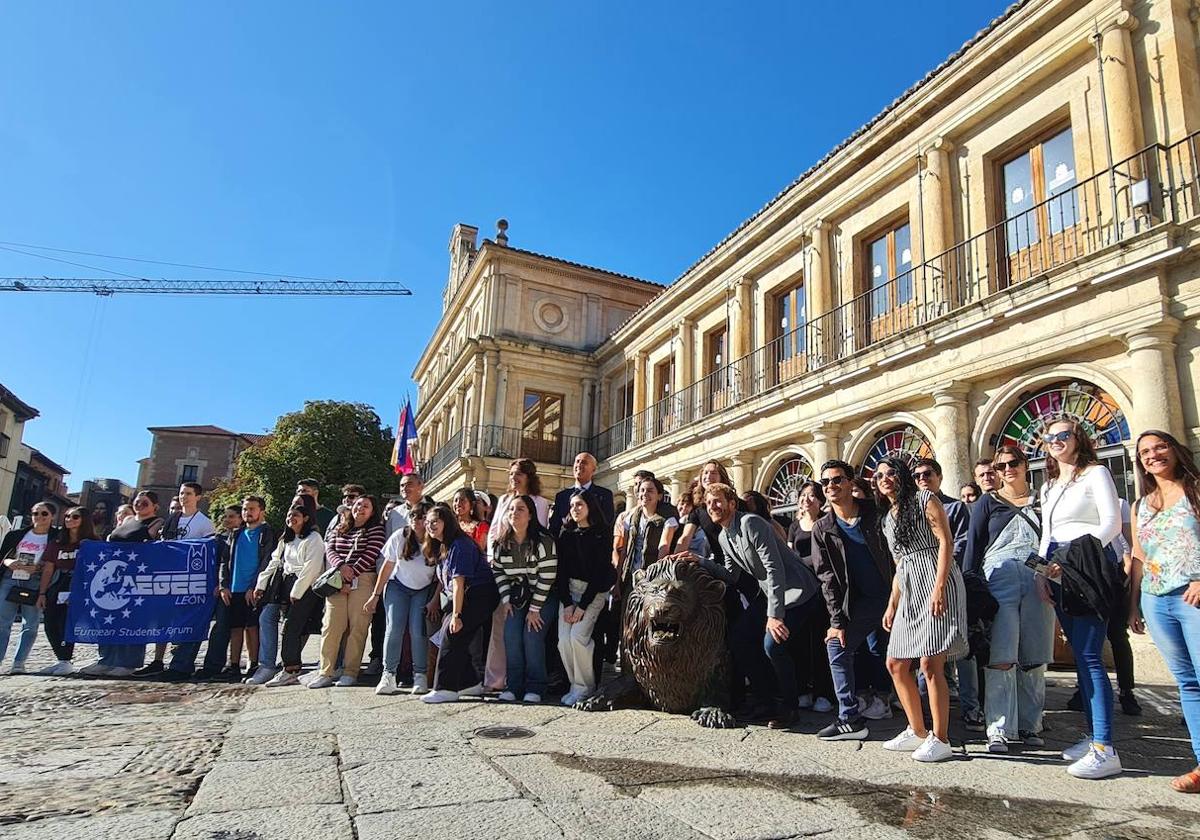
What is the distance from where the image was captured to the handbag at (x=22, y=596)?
265 inches

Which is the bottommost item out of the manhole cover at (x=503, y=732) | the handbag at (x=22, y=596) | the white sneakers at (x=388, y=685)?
the white sneakers at (x=388, y=685)

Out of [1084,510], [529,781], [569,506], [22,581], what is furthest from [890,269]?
[22,581]

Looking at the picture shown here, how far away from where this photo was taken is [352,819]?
2449mm

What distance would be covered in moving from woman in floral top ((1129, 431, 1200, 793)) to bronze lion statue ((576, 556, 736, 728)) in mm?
2280

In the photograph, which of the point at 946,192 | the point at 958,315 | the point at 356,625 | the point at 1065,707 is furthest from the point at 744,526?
the point at 946,192

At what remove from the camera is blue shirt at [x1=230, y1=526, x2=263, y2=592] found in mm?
6660

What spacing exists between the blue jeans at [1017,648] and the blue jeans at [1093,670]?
12.9 inches

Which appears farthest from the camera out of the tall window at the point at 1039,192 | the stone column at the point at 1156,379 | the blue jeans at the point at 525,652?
the tall window at the point at 1039,192

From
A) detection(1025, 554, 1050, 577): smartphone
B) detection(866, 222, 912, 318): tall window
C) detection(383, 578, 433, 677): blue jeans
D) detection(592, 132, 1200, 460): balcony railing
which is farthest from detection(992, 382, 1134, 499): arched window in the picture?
detection(383, 578, 433, 677): blue jeans

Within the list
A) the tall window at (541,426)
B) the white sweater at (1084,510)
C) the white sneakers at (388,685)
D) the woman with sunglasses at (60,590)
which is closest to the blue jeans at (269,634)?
the white sneakers at (388,685)

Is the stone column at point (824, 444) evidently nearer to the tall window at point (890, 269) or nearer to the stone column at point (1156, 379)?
the tall window at point (890, 269)

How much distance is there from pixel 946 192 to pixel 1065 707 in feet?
26.4

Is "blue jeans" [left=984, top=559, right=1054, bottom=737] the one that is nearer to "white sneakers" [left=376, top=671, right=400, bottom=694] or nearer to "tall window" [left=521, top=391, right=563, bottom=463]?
"white sneakers" [left=376, top=671, right=400, bottom=694]

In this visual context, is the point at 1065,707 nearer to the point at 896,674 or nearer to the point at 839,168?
the point at 896,674
